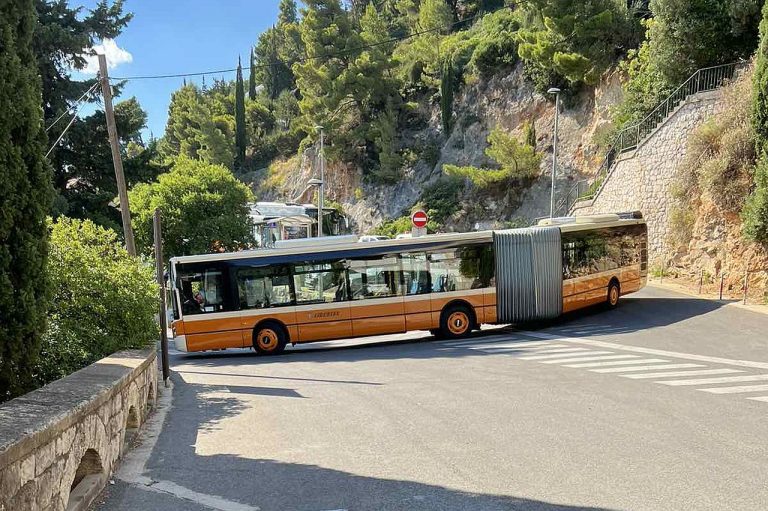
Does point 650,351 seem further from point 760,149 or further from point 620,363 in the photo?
point 760,149

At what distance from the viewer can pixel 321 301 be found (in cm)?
1805

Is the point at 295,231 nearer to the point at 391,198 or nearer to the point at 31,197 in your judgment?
the point at 391,198

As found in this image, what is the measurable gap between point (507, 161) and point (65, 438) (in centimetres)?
4451

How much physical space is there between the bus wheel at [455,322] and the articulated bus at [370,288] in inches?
1.1

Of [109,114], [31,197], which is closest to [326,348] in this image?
[109,114]

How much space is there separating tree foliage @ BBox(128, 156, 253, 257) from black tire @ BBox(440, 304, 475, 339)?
15.3 meters

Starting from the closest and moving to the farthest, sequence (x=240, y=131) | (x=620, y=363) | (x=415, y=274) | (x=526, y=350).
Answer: (x=620, y=363) < (x=526, y=350) < (x=415, y=274) < (x=240, y=131)

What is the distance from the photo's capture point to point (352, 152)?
62.8m

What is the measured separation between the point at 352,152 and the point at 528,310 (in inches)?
1795

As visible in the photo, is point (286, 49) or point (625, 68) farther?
point (286, 49)

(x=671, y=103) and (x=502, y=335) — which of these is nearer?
(x=502, y=335)

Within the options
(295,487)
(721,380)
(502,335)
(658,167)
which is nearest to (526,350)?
(502,335)

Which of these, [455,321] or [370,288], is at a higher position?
[370,288]

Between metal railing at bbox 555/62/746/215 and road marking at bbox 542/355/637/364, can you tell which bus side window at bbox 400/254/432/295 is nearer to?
road marking at bbox 542/355/637/364
